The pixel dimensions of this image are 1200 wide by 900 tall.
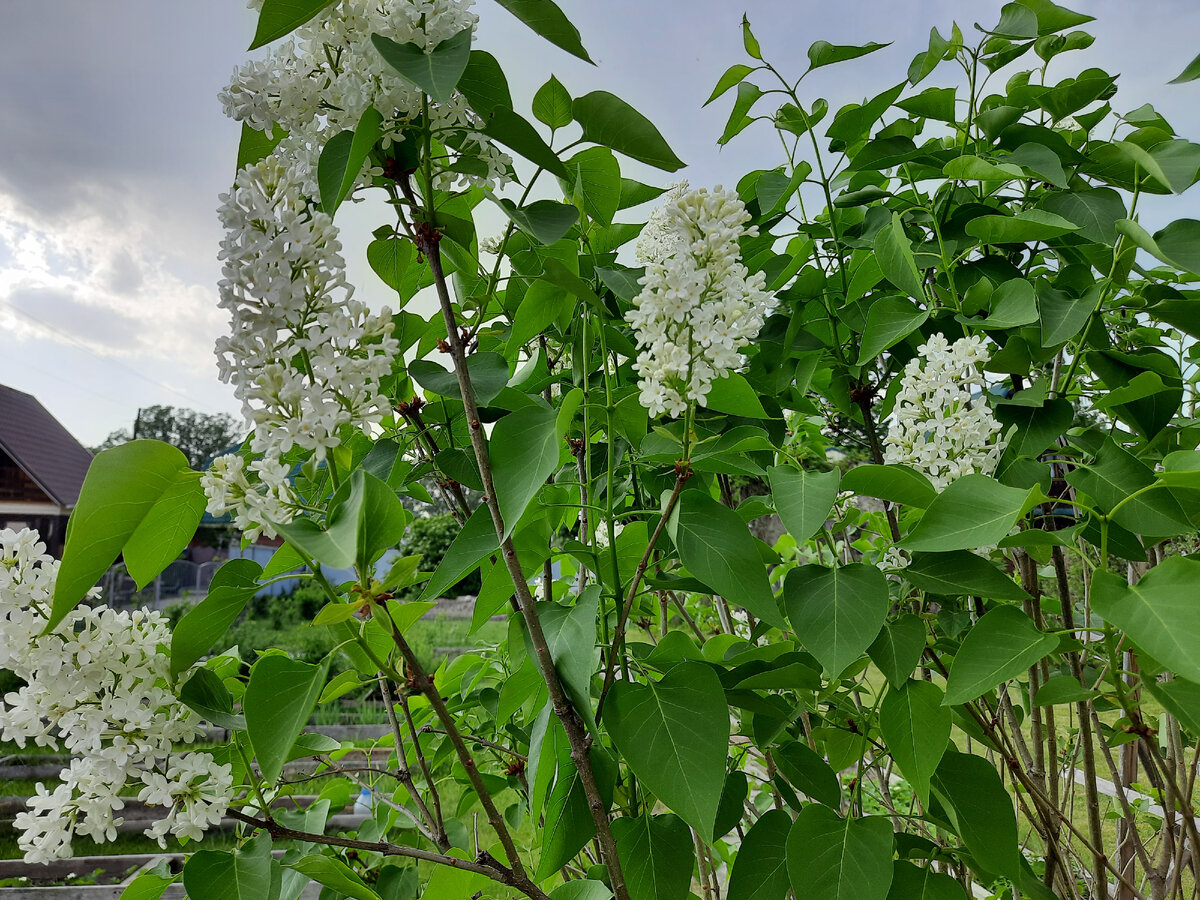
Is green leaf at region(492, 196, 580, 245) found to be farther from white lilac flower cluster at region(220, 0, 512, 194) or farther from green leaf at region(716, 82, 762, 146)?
green leaf at region(716, 82, 762, 146)

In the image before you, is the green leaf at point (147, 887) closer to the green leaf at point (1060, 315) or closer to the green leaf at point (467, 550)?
the green leaf at point (467, 550)

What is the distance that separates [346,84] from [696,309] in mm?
245

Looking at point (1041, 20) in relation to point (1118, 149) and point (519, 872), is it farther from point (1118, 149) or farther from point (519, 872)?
point (519, 872)

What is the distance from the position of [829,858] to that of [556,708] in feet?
0.78

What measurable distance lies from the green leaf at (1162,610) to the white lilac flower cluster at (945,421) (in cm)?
17

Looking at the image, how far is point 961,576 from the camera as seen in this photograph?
0.51 metres

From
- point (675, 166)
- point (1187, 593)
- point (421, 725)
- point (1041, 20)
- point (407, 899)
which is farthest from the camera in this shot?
point (421, 725)

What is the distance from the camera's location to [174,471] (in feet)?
1.44

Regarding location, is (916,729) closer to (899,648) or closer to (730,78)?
(899,648)

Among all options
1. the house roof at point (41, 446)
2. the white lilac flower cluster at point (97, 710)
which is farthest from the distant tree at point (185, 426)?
the white lilac flower cluster at point (97, 710)

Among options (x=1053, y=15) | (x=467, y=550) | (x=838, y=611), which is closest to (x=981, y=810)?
(x=838, y=611)

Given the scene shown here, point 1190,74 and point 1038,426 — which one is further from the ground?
point 1190,74

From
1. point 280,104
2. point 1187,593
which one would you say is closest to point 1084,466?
point 1187,593

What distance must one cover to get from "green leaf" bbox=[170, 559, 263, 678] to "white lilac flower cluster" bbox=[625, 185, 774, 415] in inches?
11.5
